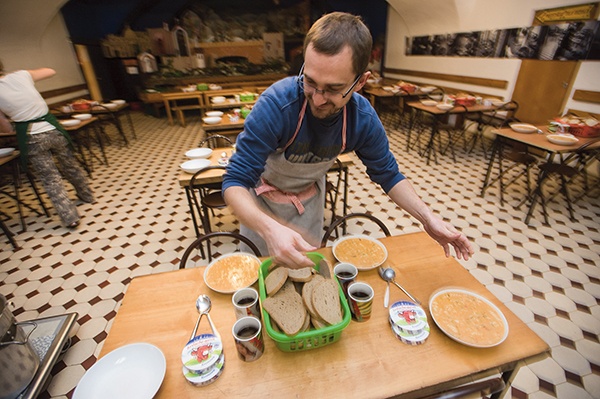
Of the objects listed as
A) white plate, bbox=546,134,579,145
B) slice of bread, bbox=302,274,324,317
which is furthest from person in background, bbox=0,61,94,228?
white plate, bbox=546,134,579,145

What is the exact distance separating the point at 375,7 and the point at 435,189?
9.91 m

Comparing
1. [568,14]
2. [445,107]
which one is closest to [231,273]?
[445,107]

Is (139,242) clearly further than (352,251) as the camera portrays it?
Yes

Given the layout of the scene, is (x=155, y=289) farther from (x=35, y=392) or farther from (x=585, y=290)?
(x=585, y=290)

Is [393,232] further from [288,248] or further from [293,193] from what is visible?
[288,248]

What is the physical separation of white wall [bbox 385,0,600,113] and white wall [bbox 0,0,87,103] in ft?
31.0

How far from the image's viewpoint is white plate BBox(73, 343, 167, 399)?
0.91 meters

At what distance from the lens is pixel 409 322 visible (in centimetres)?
109

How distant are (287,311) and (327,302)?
0.14 meters

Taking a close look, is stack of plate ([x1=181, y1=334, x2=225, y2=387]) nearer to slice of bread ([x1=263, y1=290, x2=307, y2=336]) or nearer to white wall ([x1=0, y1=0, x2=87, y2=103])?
slice of bread ([x1=263, y1=290, x2=307, y2=336])

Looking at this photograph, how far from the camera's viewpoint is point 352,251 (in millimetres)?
1498

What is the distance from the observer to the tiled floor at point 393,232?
82.1 inches

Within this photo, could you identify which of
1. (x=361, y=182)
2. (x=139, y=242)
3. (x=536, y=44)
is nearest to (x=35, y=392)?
(x=139, y=242)

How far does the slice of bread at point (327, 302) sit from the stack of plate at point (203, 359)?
1.29 ft
